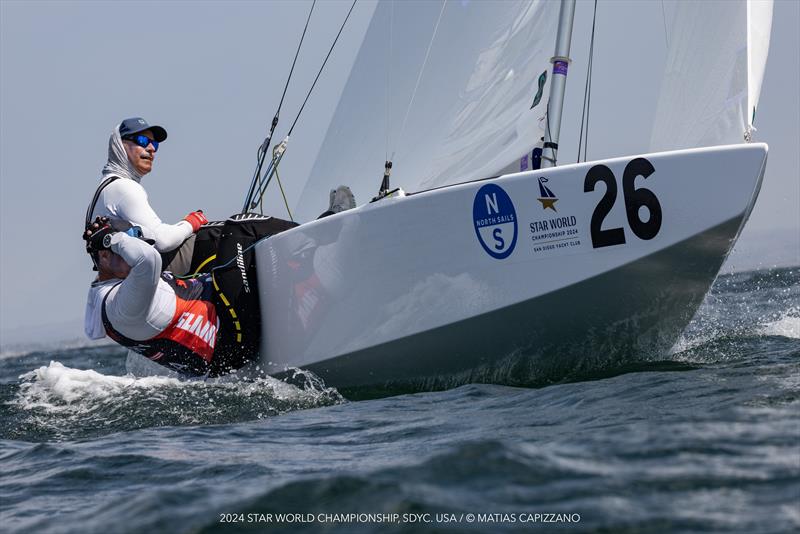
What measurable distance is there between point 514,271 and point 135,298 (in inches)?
70.3

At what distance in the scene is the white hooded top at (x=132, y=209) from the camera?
498cm

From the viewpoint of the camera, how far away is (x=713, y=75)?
198 inches

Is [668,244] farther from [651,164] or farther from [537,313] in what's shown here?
[537,313]

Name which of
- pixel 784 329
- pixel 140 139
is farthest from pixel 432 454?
pixel 784 329

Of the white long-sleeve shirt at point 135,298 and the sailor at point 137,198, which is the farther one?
the sailor at point 137,198

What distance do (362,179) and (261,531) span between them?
4.38m

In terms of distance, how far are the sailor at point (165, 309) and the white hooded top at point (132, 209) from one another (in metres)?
0.11

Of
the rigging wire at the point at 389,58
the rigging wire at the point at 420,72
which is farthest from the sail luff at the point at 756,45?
the rigging wire at the point at 389,58

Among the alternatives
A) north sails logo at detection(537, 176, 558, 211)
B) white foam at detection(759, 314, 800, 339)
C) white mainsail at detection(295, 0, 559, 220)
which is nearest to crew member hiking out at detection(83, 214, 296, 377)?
white mainsail at detection(295, 0, 559, 220)

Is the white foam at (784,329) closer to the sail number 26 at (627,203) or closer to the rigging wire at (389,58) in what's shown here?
the sail number 26 at (627,203)

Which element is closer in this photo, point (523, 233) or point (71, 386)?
point (523, 233)

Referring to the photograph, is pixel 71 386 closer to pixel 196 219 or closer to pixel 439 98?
pixel 196 219

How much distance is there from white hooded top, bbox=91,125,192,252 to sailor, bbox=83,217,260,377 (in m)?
0.11

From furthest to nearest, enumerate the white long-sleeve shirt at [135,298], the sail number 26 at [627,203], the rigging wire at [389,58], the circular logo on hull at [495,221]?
the rigging wire at [389,58] < the white long-sleeve shirt at [135,298] < the circular logo on hull at [495,221] < the sail number 26 at [627,203]
